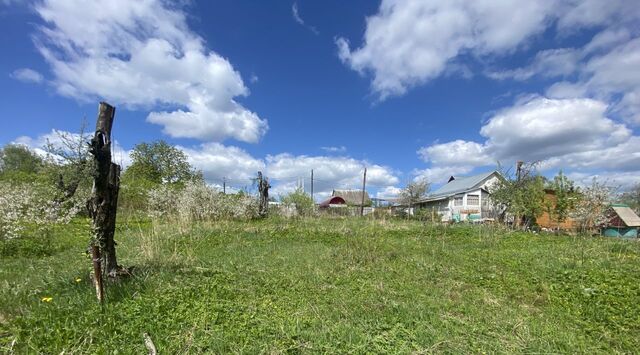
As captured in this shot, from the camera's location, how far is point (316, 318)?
138 inches

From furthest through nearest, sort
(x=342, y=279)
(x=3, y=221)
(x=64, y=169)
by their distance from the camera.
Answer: (x=64, y=169), (x=3, y=221), (x=342, y=279)

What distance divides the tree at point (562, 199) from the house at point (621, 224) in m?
3.84

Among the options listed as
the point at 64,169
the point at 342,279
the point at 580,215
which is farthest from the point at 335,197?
the point at 342,279

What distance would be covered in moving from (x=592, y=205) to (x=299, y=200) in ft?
49.5

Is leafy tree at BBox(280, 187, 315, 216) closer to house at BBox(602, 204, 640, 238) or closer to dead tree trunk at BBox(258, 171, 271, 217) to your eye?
dead tree trunk at BBox(258, 171, 271, 217)

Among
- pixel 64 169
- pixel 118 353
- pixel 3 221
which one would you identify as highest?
pixel 64 169

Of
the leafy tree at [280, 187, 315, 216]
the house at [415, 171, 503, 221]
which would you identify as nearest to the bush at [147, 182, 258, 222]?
the leafy tree at [280, 187, 315, 216]

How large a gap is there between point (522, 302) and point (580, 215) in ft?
44.7

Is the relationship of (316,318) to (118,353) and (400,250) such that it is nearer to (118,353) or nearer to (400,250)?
(118,353)

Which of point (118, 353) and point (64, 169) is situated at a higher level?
point (64, 169)

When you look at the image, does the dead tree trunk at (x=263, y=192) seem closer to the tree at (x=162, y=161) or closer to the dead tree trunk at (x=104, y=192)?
the dead tree trunk at (x=104, y=192)

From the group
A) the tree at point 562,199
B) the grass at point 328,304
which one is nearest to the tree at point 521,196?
the tree at point 562,199

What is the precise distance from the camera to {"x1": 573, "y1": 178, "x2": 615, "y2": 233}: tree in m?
14.4

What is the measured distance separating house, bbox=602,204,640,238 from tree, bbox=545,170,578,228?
384 centimetres
